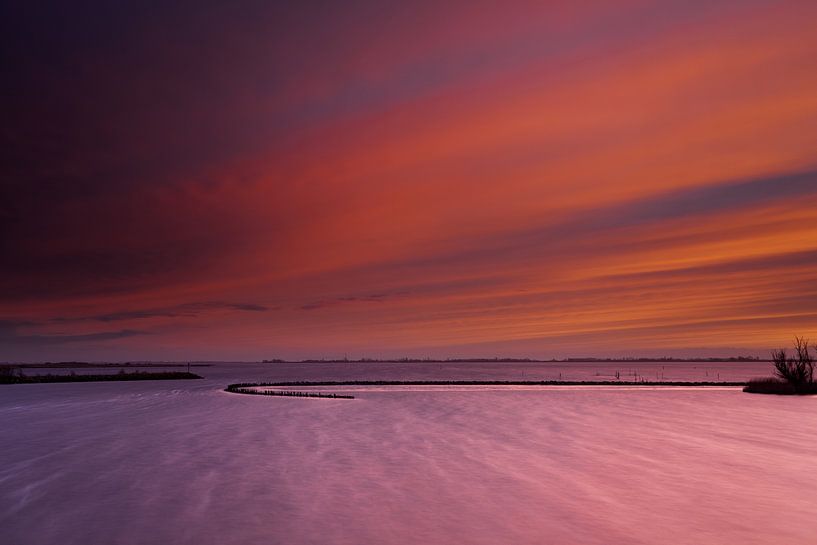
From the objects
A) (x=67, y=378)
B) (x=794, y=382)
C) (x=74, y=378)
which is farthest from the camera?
(x=67, y=378)

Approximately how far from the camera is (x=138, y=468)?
19375 millimetres

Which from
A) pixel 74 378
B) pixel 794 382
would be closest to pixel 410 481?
pixel 794 382

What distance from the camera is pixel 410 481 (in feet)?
55.7

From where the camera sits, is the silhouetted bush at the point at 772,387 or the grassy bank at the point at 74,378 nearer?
the silhouetted bush at the point at 772,387

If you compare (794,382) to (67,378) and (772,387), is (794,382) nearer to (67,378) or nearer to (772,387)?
(772,387)

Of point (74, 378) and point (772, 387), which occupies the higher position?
point (74, 378)

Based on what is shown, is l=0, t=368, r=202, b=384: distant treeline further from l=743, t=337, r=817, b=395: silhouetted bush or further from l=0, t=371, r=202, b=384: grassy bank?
l=743, t=337, r=817, b=395: silhouetted bush

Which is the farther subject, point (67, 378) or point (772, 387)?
point (67, 378)

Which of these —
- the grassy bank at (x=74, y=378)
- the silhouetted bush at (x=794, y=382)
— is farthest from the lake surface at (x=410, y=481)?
the grassy bank at (x=74, y=378)

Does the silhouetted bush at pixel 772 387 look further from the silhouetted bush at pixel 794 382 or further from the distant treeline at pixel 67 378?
the distant treeline at pixel 67 378

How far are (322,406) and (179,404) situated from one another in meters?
12.5

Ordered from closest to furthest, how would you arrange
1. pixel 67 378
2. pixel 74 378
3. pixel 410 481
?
pixel 410 481 < pixel 74 378 < pixel 67 378

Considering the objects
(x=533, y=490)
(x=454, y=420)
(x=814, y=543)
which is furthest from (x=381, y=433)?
(x=814, y=543)

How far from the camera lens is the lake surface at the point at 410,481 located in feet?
40.0
